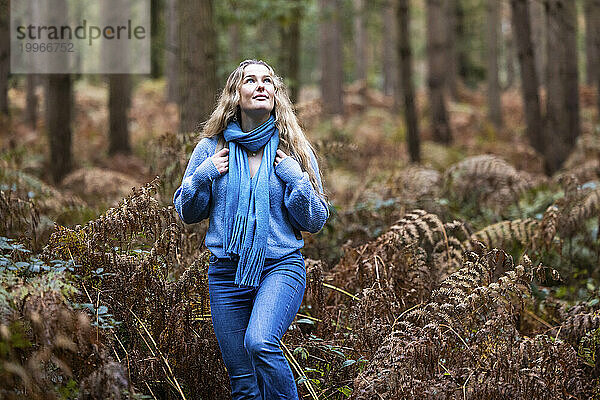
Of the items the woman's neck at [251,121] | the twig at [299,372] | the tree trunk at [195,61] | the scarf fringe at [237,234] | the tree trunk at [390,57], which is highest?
the tree trunk at [390,57]

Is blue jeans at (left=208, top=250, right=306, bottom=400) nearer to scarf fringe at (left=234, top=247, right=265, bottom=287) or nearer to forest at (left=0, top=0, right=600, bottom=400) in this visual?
scarf fringe at (left=234, top=247, right=265, bottom=287)

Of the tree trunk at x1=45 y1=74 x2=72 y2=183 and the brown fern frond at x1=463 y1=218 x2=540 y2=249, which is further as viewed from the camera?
the tree trunk at x1=45 y1=74 x2=72 y2=183

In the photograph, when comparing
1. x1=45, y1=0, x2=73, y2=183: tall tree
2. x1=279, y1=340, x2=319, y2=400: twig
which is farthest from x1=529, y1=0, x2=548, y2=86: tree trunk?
x1=279, y1=340, x2=319, y2=400: twig

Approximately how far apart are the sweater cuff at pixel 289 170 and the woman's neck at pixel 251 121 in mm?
279

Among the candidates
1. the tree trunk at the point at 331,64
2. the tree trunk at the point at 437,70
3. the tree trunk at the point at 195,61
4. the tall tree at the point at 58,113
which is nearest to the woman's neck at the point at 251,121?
the tree trunk at the point at 195,61

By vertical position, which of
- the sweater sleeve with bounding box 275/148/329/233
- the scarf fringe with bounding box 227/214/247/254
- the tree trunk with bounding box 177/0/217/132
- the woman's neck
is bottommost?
the scarf fringe with bounding box 227/214/247/254

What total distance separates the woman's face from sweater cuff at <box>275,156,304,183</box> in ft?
1.03

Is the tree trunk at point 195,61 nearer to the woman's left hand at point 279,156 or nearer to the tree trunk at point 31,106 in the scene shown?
the woman's left hand at point 279,156

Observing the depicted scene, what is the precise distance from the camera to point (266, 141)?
12.3 ft

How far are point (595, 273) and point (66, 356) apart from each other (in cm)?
529

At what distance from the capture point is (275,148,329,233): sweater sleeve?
3572 millimetres

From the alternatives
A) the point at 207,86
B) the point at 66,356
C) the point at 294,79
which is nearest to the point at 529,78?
the point at 294,79

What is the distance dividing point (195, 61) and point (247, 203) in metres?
4.96

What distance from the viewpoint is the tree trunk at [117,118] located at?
46.7ft
